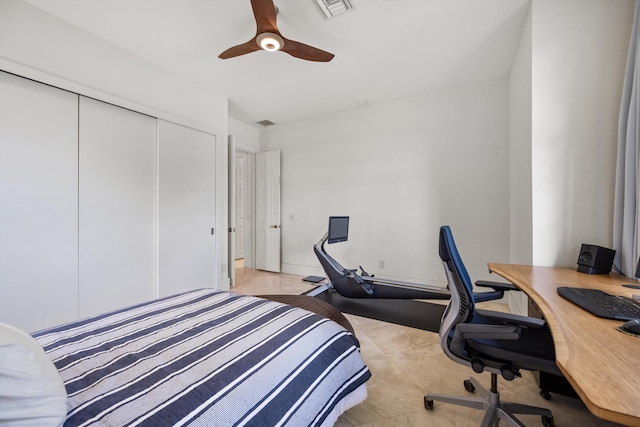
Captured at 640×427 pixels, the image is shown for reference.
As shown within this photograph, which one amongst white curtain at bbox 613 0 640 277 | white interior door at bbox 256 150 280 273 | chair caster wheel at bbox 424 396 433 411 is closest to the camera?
chair caster wheel at bbox 424 396 433 411

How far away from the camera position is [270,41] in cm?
213

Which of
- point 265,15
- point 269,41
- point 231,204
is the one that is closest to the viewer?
point 265,15

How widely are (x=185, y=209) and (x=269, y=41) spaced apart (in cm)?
214

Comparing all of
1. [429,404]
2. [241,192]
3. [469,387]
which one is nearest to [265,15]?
[429,404]

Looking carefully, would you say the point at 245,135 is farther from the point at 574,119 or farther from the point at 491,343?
the point at 491,343

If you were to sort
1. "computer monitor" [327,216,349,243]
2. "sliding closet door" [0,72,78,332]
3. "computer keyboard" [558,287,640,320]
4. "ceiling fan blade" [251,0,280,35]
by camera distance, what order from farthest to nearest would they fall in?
"computer monitor" [327,216,349,243] → "sliding closet door" [0,72,78,332] → "ceiling fan blade" [251,0,280,35] → "computer keyboard" [558,287,640,320]

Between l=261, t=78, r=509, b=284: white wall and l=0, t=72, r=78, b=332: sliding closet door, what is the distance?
3.04 meters

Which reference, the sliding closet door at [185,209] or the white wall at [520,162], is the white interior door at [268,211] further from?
the white wall at [520,162]

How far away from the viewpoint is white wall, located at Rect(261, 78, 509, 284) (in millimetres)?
3422

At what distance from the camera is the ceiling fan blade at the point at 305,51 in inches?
87.4

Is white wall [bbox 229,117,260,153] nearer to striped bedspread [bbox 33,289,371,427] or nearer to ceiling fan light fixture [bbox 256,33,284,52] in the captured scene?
ceiling fan light fixture [bbox 256,33,284,52]

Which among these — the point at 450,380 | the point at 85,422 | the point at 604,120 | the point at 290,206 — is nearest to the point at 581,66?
the point at 604,120

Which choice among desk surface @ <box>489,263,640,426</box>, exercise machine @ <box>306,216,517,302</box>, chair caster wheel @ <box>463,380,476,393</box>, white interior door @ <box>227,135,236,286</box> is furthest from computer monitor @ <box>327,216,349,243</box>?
desk surface @ <box>489,263,640,426</box>

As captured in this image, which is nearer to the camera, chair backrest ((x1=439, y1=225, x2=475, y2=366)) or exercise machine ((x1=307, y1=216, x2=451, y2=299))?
chair backrest ((x1=439, y1=225, x2=475, y2=366))
